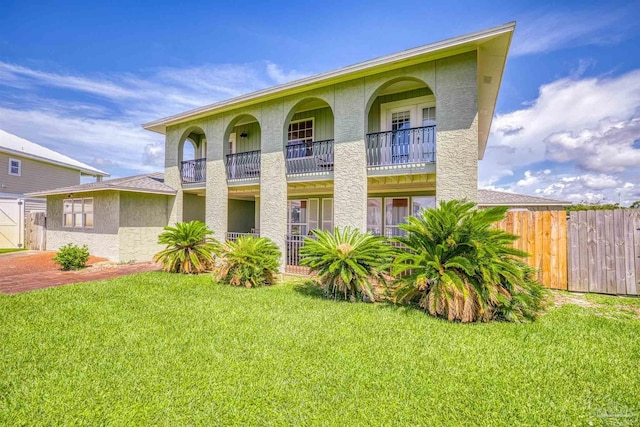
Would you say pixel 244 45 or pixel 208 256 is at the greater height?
pixel 244 45

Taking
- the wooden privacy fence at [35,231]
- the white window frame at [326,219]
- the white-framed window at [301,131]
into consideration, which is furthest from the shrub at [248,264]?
the wooden privacy fence at [35,231]

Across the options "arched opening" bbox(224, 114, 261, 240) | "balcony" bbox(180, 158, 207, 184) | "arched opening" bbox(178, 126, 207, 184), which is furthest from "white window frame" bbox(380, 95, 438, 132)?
"balcony" bbox(180, 158, 207, 184)

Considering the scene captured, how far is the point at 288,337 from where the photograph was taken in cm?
476

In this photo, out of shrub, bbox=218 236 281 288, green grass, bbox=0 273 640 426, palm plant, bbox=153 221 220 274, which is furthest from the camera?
palm plant, bbox=153 221 220 274

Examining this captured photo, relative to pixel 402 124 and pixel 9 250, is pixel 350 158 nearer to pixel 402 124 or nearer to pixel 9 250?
pixel 402 124

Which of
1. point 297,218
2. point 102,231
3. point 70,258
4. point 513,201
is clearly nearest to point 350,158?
point 297,218

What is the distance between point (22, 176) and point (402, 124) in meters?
27.2

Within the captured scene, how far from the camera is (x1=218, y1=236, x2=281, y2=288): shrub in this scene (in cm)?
862

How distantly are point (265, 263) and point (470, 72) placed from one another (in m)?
7.95

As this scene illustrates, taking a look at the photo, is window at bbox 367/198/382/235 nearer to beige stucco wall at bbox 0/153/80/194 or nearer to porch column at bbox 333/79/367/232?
porch column at bbox 333/79/367/232

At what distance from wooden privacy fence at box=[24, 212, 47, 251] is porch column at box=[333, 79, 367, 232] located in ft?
60.1

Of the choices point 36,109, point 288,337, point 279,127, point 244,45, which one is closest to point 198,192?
point 279,127

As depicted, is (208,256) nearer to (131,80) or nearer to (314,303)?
(314,303)

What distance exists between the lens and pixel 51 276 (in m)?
10.2
